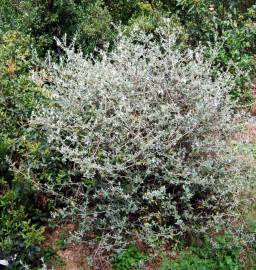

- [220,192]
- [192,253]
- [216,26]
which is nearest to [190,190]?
[220,192]

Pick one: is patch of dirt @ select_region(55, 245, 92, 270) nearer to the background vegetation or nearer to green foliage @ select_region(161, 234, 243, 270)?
the background vegetation

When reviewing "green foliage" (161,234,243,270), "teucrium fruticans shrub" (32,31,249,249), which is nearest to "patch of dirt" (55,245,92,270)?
"teucrium fruticans shrub" (32,31,249,249)

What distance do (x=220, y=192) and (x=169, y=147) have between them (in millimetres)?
589

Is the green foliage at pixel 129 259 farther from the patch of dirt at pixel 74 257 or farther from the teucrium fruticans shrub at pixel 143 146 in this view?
the patch of dirt at pixel 74 257

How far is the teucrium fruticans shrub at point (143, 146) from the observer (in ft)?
13.5

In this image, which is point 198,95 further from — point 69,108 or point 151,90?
point 69,108

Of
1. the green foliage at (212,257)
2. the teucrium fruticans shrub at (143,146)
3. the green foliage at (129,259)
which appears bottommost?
the green foliage at (129,259)

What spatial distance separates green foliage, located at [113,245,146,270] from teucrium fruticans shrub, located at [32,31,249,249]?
130mm

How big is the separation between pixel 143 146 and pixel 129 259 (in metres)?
0.94

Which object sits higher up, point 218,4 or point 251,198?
point 218,4

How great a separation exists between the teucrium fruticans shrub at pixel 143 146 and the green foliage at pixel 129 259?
0.13 m

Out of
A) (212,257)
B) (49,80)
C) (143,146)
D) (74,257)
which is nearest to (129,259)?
(74,257)

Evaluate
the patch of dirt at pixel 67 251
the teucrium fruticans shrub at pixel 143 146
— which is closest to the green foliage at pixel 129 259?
the teucrium fruticans shrub at pixel 143 146

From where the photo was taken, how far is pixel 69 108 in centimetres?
437
